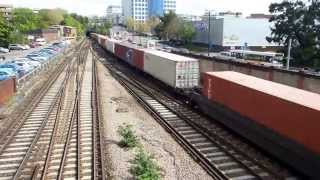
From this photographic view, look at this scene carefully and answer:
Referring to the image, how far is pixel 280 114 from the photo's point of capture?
1571 centimetres

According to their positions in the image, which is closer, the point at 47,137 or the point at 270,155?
the point at 270,155

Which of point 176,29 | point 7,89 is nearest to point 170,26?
point 176,29

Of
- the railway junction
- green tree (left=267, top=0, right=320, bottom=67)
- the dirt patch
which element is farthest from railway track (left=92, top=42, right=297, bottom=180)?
green tree (left=267, top=0, right=320, bottom=67)

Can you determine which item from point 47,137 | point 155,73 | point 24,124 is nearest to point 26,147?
point 47,137

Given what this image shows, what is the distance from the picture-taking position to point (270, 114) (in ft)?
53.8

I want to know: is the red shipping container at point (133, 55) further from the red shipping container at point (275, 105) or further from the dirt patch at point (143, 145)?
the red shipping container at point (275, 105)

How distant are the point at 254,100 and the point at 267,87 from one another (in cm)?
125

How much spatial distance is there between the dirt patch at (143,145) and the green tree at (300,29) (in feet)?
73.0

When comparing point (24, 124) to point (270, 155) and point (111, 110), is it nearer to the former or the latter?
point (111, 110)

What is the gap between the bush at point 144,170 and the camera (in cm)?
1412

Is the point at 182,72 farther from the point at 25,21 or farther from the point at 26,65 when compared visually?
the point at 25,21

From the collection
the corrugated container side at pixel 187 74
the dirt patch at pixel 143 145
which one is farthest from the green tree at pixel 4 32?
the corrugated container side at pixel 187 74

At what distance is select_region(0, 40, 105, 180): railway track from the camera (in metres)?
15.6

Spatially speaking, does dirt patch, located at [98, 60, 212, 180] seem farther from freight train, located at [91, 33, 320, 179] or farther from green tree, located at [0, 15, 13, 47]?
green tree, located at [0, 15, 13, 47]
